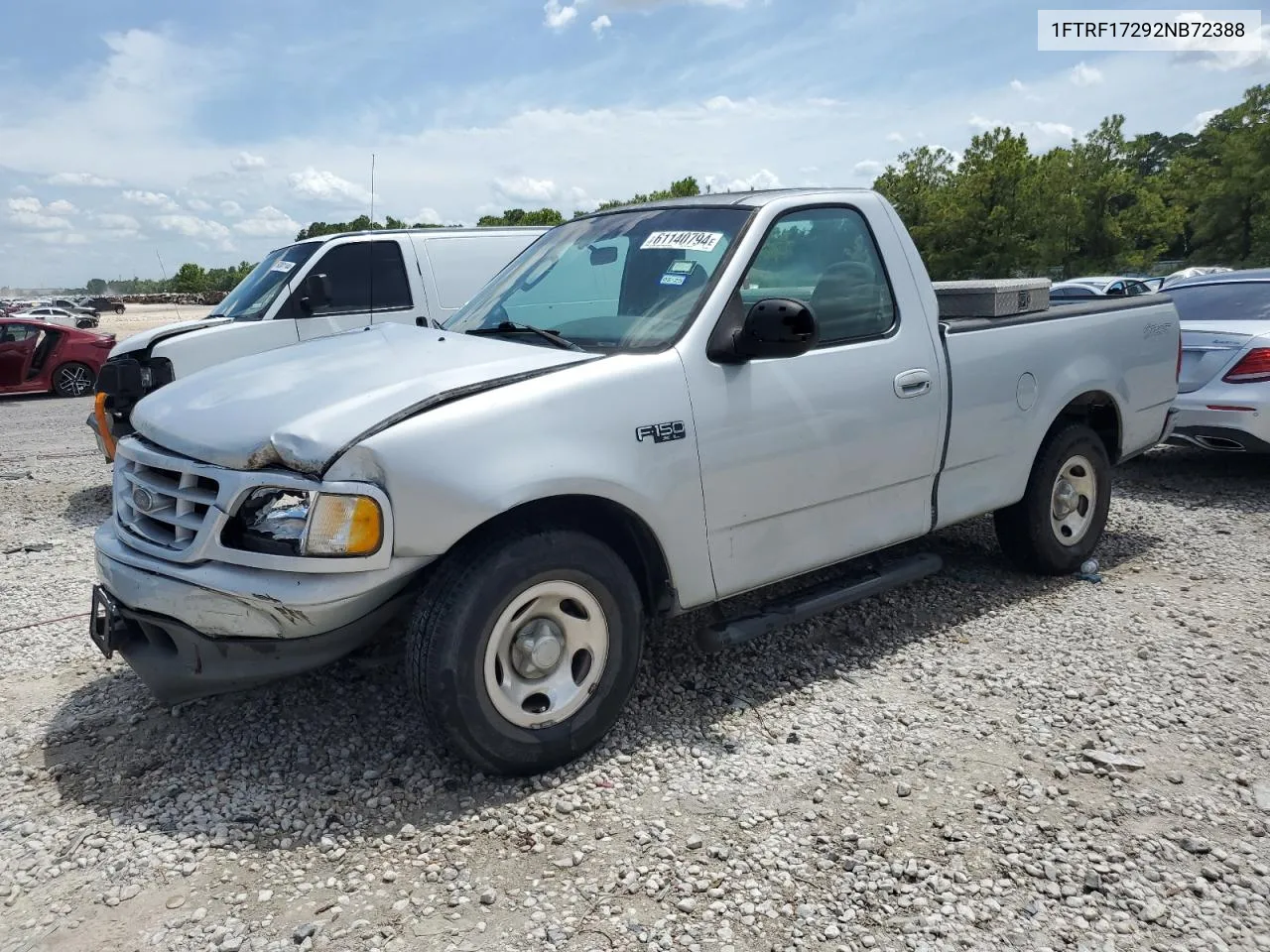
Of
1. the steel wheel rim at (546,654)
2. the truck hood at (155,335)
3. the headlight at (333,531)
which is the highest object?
the truck hood at (155,335)

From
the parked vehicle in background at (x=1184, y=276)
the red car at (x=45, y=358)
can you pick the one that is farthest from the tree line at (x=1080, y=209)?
the red car at (x=45, y=358)

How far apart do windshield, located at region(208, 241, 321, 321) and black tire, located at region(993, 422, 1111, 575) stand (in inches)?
251

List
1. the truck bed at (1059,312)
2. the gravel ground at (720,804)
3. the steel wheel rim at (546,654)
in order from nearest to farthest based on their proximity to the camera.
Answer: the gravel ground at (720,804) → the steel wheel rim at (546,654) → the truck bed at (1059,312)

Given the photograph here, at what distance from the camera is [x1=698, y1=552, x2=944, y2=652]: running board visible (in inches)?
148

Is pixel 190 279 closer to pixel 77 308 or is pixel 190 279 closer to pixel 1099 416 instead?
pixel 77 308

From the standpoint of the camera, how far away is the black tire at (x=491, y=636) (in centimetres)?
294

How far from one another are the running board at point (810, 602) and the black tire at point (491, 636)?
553 millimetres

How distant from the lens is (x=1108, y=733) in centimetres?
352

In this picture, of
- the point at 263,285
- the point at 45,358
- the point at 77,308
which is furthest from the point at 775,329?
the point at 77,308

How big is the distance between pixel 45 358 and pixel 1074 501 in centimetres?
1709

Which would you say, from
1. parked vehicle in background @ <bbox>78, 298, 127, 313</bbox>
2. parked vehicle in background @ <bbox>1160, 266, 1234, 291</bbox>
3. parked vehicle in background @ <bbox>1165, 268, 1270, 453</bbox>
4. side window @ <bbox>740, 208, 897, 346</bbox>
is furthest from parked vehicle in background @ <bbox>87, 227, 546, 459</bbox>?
parked vehicle in background @ <bbox>78, 298, 127, 313</bbox>

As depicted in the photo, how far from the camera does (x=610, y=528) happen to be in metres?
3.47

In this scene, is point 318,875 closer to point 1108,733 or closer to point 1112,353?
point 1108,733

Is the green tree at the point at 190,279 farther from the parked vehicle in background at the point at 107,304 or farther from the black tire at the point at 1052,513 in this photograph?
the black tire at the point at 1052,513
